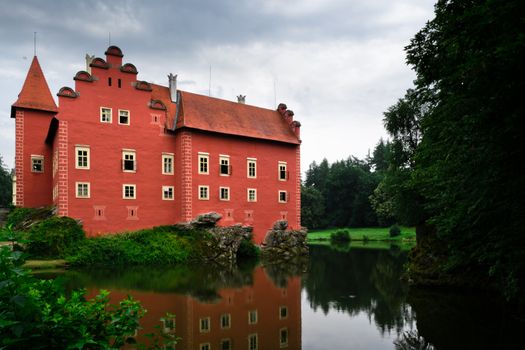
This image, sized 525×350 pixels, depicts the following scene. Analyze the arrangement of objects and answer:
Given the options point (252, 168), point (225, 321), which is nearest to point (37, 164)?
point (252, 168)

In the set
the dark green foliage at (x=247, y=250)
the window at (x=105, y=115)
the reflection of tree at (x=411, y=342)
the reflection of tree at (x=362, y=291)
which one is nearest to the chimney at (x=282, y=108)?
the dark green foliage at (x=247, y=250)

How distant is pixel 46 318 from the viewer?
353 cm

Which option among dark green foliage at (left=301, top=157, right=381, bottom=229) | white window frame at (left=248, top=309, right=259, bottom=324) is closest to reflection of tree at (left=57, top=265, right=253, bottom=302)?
white window frame at (left=248, top=309, right=259, bottom=324)

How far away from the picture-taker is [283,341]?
910 cm

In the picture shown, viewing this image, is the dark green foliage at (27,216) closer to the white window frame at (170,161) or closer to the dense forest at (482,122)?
the white window frame at (170,161)

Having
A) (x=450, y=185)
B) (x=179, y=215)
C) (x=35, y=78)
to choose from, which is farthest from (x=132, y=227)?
(x=450, y=185)

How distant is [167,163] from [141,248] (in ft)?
22.6

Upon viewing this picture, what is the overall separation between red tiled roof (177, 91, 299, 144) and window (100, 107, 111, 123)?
4764 millimetres

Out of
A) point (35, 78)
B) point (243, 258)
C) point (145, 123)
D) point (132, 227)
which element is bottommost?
point (243, 258)

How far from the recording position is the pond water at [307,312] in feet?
29.9

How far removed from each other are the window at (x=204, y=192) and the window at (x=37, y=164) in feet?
40.1

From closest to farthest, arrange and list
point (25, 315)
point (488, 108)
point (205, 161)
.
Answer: point (25, 315)
point (488, 108)
point (205, 161)

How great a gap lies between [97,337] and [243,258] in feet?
81.6

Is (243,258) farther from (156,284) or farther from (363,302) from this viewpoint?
(363,302)
